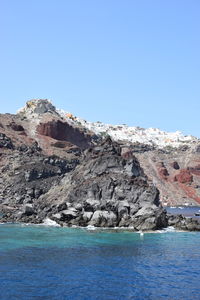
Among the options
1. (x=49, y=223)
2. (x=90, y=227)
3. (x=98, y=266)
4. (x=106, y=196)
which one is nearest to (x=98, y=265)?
(x=98, y=266)

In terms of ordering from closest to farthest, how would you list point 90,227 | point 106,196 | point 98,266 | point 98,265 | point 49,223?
point 98,266
point 98,265
point 90,227
point 49,223
point 106,196

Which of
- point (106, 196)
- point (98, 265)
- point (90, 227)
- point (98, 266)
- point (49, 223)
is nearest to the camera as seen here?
point (98, 266)

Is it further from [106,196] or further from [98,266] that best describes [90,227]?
[98,266]

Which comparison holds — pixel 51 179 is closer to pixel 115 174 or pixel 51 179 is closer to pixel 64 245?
pixel 115 174

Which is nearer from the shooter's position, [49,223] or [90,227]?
[90,227]

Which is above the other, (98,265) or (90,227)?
(90,227)

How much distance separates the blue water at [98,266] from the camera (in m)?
38.8

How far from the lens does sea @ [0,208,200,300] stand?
127ft

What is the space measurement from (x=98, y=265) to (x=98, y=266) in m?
0.66

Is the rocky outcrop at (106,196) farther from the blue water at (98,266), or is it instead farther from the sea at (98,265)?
the blue water at (98,266)

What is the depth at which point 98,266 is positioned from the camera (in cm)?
5019

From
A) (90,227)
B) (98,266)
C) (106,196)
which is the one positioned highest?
(106,196)

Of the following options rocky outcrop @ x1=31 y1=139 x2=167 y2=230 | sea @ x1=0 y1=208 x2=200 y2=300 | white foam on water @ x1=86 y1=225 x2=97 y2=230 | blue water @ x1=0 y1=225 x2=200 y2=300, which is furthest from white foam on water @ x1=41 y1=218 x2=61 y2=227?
blue water @ x1=0 y1=225 x2=200 y2=300

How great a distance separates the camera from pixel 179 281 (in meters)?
43.7
